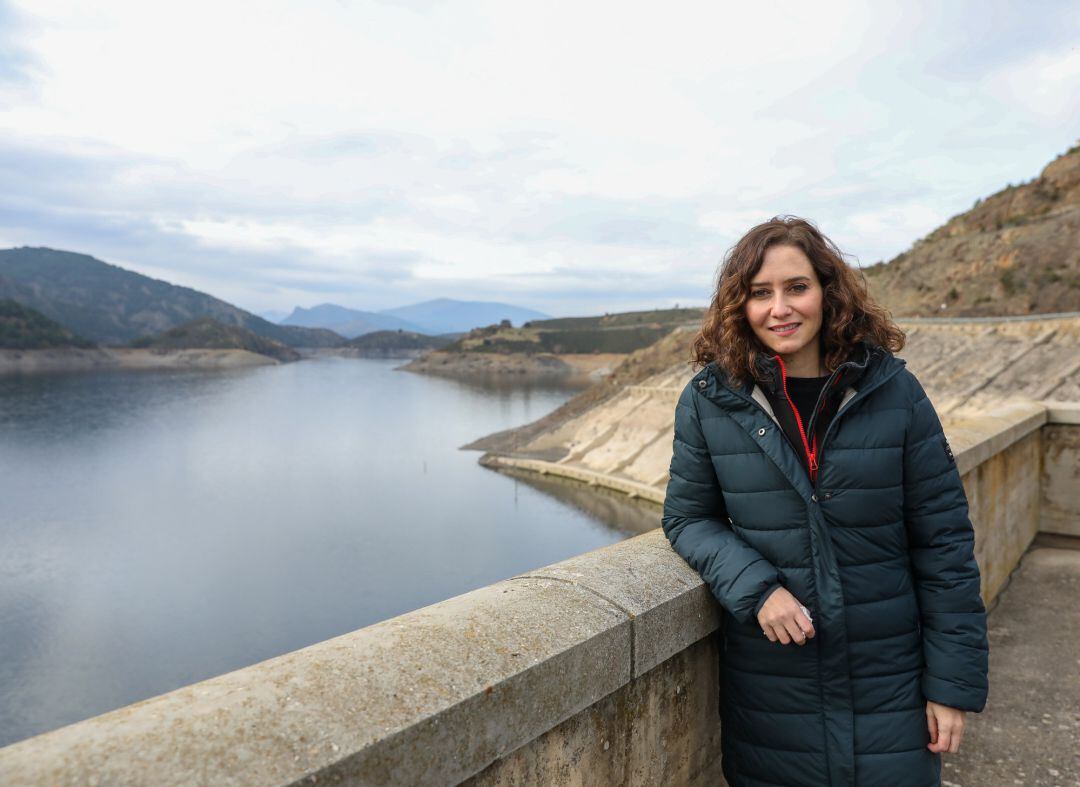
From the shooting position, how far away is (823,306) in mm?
2361

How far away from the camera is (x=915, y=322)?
4131 cm

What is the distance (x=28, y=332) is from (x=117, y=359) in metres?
21.8

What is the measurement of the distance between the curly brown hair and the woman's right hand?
74 cm

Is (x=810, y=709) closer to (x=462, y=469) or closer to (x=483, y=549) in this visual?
(x=483, y=549)

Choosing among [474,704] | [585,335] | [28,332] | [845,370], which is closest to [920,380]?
[845,370]

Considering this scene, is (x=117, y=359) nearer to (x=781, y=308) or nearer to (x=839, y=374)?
(x=781, y=308)

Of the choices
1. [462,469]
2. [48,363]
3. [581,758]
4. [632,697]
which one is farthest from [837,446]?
[48,363]

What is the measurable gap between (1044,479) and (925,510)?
636cm

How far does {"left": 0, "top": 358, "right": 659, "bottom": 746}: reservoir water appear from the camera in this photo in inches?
1121

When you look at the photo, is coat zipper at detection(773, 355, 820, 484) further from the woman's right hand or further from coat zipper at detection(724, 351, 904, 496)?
the woman's right hand

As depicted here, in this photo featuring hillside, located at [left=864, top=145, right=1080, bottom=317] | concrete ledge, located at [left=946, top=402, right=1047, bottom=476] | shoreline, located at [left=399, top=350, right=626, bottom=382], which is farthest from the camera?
shoreline, located at [left=399, top=350, right=626, bottom=382]

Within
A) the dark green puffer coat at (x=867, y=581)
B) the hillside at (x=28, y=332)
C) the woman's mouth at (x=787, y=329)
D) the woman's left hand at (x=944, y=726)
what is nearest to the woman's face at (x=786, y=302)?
the woman's mouth at (x=787, y=329)

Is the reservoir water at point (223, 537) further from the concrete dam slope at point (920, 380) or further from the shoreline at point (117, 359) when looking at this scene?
the shoreline at point (117, 359)

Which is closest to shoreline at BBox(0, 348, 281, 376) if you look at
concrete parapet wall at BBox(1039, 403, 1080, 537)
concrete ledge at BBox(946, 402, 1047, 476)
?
concrete ledge at BBox(946, 402, 1047, 476)
